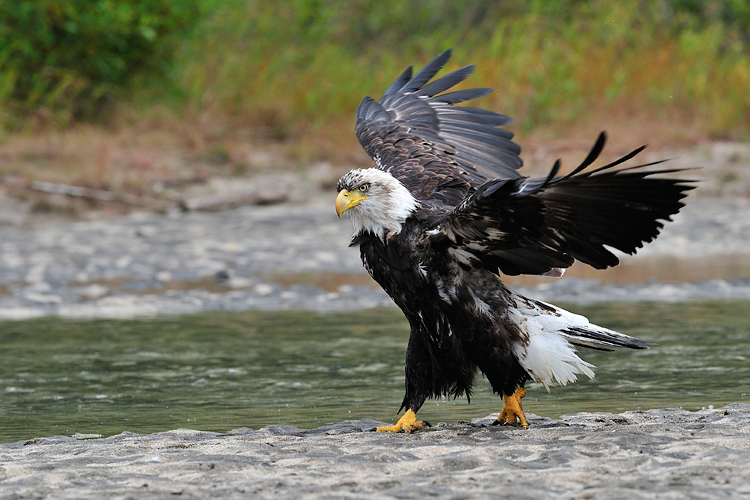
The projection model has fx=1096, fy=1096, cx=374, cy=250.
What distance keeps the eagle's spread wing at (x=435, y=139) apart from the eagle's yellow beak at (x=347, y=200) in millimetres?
515

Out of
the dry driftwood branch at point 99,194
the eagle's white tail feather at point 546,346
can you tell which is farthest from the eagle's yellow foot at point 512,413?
the dry driftwood branch at point 99,194

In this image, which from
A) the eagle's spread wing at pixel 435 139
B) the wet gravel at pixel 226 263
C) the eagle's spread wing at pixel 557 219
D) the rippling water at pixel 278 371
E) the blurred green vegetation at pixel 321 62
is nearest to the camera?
the eagle's spread wing at pixel 557 219

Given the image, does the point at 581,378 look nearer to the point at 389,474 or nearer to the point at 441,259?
the point at 441,259

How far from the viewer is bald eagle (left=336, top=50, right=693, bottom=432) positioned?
381cm

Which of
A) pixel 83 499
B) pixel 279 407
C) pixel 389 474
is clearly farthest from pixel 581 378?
pixel 83 499

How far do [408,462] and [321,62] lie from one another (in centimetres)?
1097

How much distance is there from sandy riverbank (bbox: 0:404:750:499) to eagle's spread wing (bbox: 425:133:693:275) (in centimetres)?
67

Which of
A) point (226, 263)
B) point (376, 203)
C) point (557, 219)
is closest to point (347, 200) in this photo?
point (376, 203)

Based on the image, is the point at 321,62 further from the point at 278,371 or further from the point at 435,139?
the point at 278,371

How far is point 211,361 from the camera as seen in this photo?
20.1 feet

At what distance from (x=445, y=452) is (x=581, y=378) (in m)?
2.19

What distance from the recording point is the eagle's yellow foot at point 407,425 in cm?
432

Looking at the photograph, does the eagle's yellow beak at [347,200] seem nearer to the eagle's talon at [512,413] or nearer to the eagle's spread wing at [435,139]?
the eagle's spread wing at [435,139]

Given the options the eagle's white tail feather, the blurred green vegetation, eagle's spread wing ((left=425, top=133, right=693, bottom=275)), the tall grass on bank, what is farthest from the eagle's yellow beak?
the tall grass on bank
